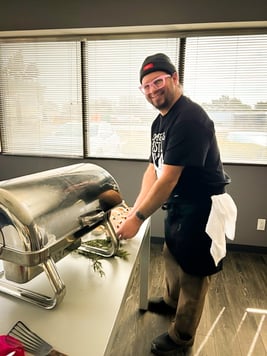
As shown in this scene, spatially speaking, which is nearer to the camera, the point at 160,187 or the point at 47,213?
the point at 47,213

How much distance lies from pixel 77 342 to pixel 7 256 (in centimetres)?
32

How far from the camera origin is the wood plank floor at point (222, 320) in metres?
1.66

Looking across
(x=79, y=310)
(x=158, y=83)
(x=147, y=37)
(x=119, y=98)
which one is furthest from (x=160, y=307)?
(x=147, y=37)

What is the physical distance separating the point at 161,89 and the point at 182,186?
1.64ft

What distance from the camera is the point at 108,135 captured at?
9.71ft

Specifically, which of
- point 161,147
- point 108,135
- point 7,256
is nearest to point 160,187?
point 161,147

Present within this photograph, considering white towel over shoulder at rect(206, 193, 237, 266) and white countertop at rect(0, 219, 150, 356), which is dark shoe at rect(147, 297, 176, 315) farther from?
white countertop at rect(0, 219, 150, 356)

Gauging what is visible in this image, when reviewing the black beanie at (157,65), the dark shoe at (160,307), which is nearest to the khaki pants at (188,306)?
the dark shoe at (160,307)

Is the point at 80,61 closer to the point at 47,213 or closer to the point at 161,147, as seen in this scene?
the point at 161,147

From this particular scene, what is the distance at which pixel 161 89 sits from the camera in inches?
53.0

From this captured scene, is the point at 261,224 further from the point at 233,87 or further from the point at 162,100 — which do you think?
the point at 162,100

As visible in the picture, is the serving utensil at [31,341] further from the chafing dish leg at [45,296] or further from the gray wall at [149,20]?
the gray wall at [149,20]

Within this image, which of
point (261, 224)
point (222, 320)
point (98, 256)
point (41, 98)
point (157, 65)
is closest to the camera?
point (98, 256)

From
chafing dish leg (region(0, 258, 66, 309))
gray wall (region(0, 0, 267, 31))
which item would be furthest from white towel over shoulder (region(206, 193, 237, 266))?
gray wall (region(0, 0, 267, 31))
